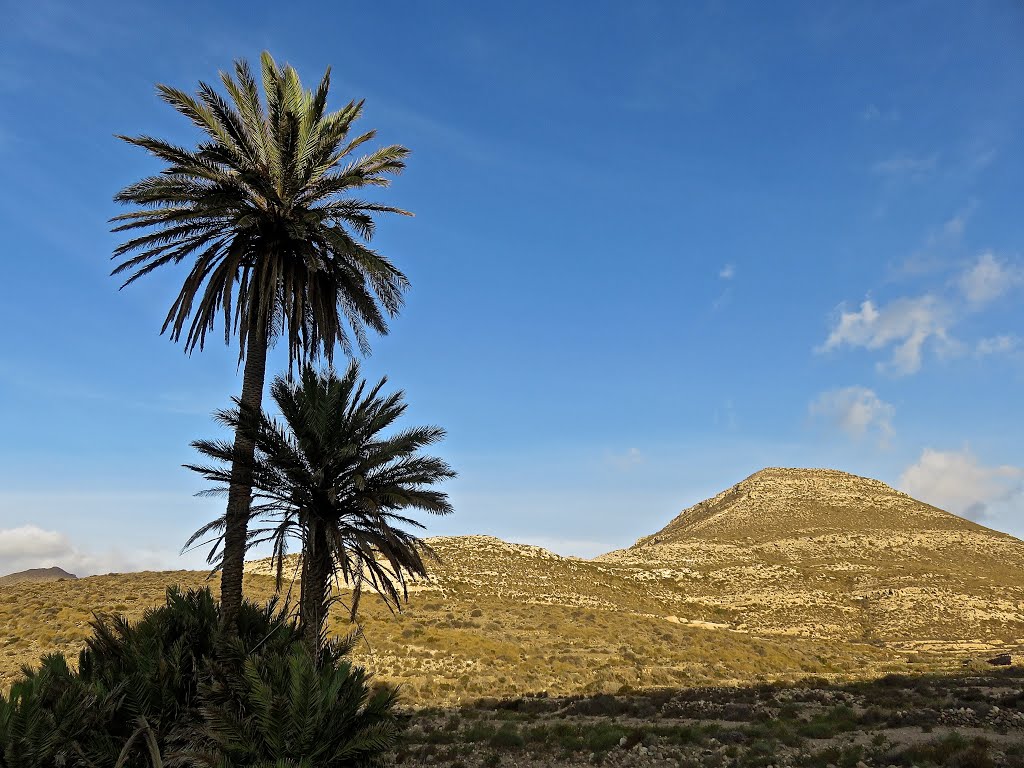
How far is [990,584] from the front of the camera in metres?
73.9

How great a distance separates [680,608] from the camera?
61.7 metres

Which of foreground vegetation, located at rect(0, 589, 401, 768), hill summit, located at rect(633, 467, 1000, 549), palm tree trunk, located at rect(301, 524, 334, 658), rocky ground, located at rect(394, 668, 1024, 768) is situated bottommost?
rocky ground, located at rect(394, 668, 1024, 768)

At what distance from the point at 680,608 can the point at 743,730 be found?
44984mm

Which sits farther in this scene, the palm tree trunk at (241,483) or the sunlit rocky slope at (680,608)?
the sunlit rocky slope at (680,608)

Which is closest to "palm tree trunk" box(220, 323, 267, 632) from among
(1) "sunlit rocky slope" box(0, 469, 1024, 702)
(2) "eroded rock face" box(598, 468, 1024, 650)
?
(1) "sunlit rocky slope" box(0, 469, 1024, 702)

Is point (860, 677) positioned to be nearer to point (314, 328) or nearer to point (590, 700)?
point (590, 700)

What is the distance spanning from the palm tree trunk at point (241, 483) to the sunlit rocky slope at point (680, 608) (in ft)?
34.5

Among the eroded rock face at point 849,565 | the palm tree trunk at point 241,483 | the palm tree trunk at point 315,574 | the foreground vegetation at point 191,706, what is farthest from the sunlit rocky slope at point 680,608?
the foreground vegetation at point 191,706

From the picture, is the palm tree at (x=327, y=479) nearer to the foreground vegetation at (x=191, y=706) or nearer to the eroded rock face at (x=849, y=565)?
the foreground vegetation at (x=191, y=706)

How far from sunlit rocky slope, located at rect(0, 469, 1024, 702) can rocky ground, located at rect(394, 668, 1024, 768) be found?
6.75 m

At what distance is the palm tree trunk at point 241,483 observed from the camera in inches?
624

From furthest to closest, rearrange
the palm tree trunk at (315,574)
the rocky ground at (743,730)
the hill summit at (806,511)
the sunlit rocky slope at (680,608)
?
1. the hill summit at (806,511)
2. the sunlit rocky slope at (680,608)
3. the palm tree trunk at (315,574)
4. the rocky ground at (743,730)

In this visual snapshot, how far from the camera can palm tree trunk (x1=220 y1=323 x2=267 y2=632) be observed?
52.0ft

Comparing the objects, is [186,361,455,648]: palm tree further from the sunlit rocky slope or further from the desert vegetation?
the sunlit rocky slope
